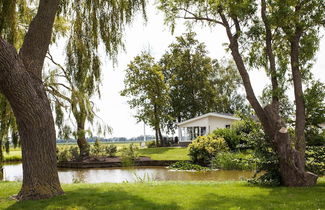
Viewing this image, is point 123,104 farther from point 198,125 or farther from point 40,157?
point 40,157

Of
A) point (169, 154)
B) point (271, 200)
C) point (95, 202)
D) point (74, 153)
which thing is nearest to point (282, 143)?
point (271, 200)

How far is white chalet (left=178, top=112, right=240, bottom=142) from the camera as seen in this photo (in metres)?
32.7

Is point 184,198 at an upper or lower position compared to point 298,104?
lower

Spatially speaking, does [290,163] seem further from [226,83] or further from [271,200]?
[226,83]

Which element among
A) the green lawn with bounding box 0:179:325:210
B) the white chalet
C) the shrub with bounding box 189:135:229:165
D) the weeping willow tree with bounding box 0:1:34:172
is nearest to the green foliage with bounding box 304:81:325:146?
the green lawn with bounding box 0:179:325:210

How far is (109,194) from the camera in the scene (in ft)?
25.6

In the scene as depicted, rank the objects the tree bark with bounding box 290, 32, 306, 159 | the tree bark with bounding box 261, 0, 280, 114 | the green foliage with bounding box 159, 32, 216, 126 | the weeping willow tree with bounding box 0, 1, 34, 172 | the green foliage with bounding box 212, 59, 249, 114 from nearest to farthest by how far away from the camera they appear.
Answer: the tree bark with bounding box 290, 32, 306, 159 → the tree bark with bounding box 261, 0, 280, 114 → the weeping willow tree with bounding box 0, 1, 34, 172 → the green foliage with bounding box 159, 32, 216, 126 → the green foliage with bounding box 212, 59, 249, 114

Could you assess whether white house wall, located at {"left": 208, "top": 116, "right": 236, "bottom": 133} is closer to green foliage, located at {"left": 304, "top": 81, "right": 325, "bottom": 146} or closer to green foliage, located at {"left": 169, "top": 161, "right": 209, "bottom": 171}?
green foliage, located at {"left": 169, "top": 161, "right": 209, "bottom": 171}

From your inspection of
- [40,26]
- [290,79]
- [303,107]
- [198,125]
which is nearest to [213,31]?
[290,79]

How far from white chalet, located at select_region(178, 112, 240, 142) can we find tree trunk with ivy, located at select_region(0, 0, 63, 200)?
25.3 metres

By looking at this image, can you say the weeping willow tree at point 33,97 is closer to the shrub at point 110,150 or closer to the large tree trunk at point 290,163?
the large tree trunk at point 290,163

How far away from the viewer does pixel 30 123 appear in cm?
736

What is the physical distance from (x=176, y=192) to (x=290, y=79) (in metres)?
4.61

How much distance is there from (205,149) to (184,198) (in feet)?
41.3
